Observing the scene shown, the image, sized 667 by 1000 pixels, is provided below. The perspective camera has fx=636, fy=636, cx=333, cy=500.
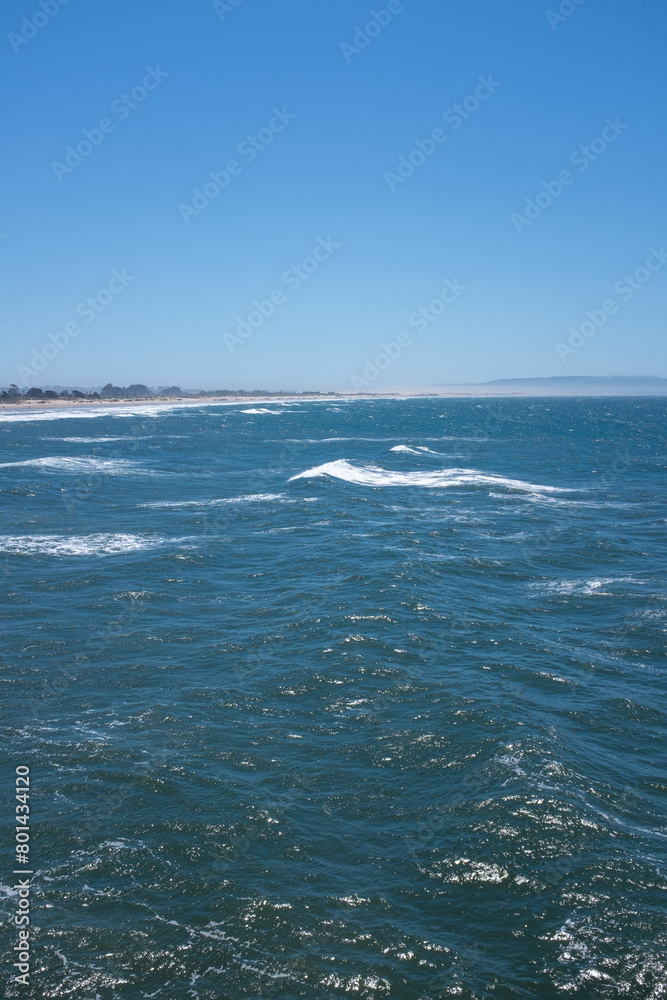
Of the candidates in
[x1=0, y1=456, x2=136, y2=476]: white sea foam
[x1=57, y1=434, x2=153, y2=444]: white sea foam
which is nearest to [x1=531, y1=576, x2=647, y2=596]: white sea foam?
[x1=0, y1=456, x2=136, y2=476]: white sea foam

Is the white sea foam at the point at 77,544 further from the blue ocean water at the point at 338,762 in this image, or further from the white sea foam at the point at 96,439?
the white sea foam at the point at 96,439

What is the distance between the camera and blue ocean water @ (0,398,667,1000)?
7512 millimetres

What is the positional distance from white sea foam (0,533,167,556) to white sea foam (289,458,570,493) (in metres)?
19.3

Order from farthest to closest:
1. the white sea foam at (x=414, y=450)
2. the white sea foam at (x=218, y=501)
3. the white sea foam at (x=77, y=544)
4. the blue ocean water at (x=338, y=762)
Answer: the white sea foam at (x=414, y=450), the white sea foam at (x=218, y=501), the white sea foam at (x=77, y=544), the blue ocean water at (x=338, y=762)

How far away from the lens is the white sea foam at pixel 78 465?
46938mm

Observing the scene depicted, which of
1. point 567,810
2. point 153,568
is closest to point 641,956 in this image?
point 567,810

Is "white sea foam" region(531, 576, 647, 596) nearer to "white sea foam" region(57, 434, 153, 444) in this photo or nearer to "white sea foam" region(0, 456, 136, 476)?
"white sea foam" region(0, 456, 136, 476)

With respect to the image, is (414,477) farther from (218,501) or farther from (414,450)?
(414,450)

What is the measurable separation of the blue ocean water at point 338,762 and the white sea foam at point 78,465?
20.1m

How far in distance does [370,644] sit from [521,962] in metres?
9.12

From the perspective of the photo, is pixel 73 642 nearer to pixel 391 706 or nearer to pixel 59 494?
pixel 391 706

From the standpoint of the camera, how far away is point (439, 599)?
64.8 feet

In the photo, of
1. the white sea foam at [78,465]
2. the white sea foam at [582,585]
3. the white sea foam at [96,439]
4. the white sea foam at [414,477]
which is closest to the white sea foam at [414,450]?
the white sea foam at [414,477]

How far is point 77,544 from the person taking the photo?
83.7 ft
